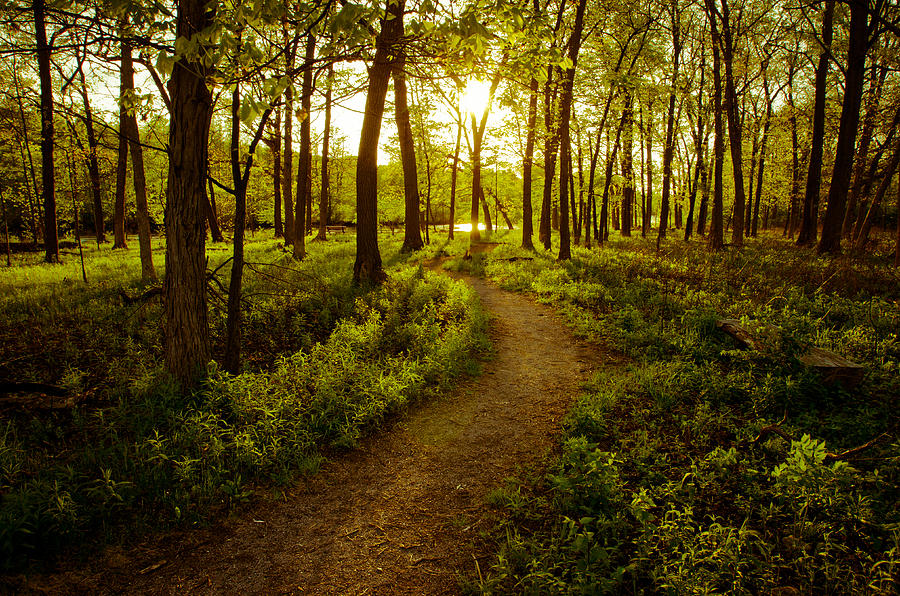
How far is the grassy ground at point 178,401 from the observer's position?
3.45 meters

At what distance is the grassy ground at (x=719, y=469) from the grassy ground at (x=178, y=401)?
2.41 meters

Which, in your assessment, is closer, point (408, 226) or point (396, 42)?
point (396, 42)

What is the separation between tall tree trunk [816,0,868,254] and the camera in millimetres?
12641

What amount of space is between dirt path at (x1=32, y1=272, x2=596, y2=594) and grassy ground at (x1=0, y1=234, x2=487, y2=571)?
1.07 feet

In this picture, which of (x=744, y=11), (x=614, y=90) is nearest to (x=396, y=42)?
(x=614, y=90)

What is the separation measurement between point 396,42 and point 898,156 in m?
21.3

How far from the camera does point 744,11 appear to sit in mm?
19469

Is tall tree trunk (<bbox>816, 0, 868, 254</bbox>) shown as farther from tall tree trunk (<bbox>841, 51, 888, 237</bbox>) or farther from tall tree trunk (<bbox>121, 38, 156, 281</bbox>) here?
tall tree trunk (<bbox>121, 38, 156, 281</bbox>)

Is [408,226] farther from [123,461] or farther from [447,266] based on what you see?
[123,461]

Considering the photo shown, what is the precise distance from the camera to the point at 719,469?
3.94 meters

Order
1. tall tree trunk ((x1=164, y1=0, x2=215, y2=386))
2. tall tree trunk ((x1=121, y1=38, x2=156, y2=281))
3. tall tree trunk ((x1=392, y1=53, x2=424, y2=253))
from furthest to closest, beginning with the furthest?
tall tree trunk ((x1=392, y1=53, x2=424, y2=253)) < tall tree trunk ((x1=121, y1=38, x2=156, y2=281)) < tall tree trunk ((x1=164, y1=0, x2=215, y2=386))

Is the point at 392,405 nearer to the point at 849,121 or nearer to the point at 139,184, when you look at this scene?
the point at 139,184

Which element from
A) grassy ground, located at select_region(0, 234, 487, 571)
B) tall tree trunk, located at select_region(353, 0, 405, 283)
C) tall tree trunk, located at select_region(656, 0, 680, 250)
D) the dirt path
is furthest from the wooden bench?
tall tree trunk, located at select_region(656, 0, 680, 250)

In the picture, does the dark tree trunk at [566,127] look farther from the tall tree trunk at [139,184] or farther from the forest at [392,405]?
the tall tree trunk at [139,184]
